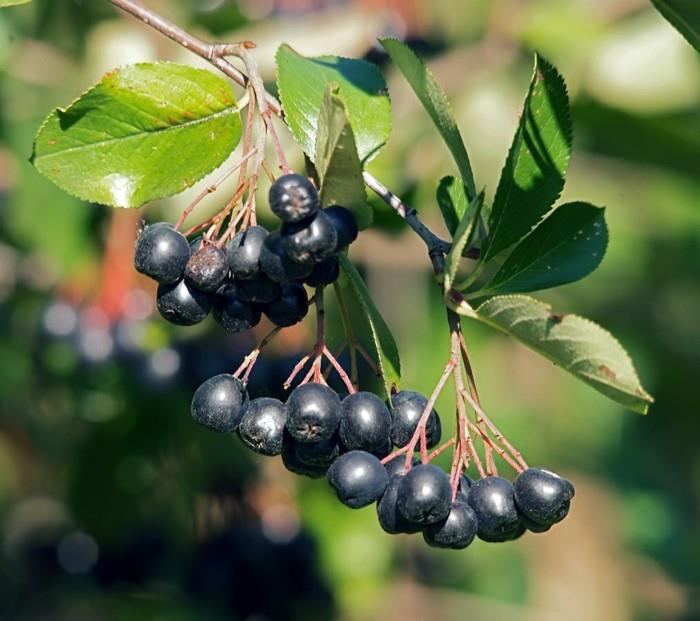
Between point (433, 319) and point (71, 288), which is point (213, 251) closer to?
point (71, 288)

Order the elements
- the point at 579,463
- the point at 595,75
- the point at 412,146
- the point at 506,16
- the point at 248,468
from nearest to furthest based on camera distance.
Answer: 1. the point at 412,146
2. the point at 248,468
3. the point at 595,75
4. the point at 506,16
5. the point at 579,463

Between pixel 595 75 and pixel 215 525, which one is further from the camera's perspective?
pixel 595 75

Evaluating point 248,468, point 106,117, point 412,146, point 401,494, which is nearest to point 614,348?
point 401,494

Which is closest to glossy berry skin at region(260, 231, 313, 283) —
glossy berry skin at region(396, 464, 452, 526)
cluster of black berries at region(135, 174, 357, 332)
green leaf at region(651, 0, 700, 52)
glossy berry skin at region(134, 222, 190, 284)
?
cluster of black berries at region(135, 174, 357, 332)

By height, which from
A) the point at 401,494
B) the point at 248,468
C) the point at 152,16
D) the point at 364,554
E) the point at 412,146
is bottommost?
the point at 364,554

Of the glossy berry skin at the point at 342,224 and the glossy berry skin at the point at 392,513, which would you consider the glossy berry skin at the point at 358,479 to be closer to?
the glossy berry skin at the point at 392,513

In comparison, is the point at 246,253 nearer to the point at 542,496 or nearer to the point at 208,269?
the point at 208,269

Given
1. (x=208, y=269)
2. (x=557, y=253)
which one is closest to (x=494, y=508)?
(x=557, y=253)

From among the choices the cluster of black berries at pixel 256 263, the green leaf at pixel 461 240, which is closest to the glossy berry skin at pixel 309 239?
the cluster of black berries at pixel 256 263
